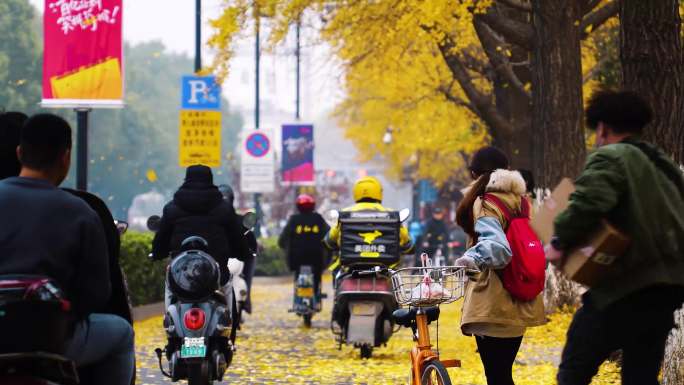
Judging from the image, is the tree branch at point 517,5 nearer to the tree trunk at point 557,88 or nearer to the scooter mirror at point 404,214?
the tree trunk at point 557,88

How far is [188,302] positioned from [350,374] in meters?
3.72

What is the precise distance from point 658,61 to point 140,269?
1124 centimetres

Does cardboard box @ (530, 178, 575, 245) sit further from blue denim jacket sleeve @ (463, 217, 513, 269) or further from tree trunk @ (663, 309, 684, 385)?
tree trunk @ (663, 309, 684, 385)

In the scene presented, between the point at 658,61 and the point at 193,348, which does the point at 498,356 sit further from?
the point at 658,61

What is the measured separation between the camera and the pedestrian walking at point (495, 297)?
795cm

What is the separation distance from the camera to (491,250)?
777cm

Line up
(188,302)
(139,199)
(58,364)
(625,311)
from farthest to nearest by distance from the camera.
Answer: (139,199) → (188,302) → (625,311) → (58,364)

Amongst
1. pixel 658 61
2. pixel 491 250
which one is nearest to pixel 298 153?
pixel 658 61

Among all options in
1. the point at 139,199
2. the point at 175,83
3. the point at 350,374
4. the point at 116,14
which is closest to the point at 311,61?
the point at 116,14

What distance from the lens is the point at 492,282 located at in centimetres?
805

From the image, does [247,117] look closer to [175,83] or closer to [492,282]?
[175,83]

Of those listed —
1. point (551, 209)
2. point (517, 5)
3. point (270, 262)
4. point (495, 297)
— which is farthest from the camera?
point (270, 262)

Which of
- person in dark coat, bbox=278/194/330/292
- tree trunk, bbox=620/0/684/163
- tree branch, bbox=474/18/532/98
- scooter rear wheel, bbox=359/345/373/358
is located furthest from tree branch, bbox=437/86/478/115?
tree trunk, bbox=620/0/684/163

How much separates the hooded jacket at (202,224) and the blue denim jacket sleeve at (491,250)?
122 inches
